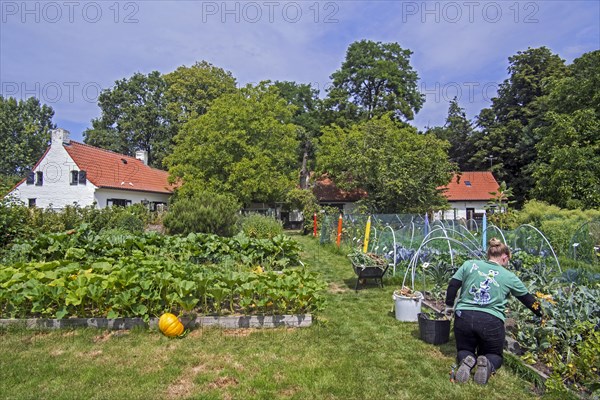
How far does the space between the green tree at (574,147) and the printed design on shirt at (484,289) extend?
1859cm

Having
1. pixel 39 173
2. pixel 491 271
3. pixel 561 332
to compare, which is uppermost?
pixel 39 173

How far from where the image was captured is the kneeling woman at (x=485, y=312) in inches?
149

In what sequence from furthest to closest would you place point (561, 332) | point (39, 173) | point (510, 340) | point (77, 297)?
point (39, 173), point (77, 297), point (510, 340), point (561, 332)

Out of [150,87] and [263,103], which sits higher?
[150,87]

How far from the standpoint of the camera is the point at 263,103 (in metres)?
24.7

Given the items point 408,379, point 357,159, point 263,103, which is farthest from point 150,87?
point 408,379

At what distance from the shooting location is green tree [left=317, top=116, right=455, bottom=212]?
69.3 ft

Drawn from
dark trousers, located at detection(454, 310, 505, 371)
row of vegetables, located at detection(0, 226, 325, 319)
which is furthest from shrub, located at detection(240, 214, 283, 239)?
dark trousers, located at detection(454, 310, 505, 371)

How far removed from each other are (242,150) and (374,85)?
13804 millimetres

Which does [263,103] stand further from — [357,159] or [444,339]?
[444,339]

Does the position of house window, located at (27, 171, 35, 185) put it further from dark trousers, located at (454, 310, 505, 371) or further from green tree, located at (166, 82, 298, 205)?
dark trousers, located at (454, 310, 505, 371)

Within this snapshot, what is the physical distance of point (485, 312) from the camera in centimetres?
382

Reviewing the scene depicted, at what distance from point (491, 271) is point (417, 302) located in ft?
6.81

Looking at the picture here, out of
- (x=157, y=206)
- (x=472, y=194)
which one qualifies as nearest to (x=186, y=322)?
(x=157, y=206)
